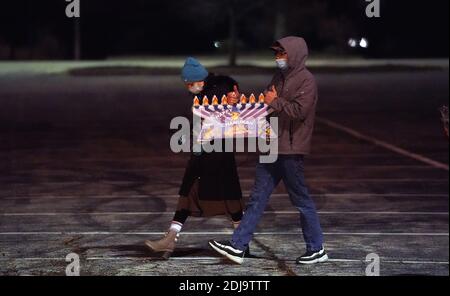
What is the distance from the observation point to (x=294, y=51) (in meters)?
8.22

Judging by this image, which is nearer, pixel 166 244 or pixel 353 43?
pixel 353 43

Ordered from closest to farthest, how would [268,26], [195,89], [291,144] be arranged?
[291,144]
[195,89]
[268,26]

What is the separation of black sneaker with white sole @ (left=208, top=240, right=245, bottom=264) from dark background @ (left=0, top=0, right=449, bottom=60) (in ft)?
170

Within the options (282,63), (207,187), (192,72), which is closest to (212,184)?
(207,187)

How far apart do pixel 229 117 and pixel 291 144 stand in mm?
532

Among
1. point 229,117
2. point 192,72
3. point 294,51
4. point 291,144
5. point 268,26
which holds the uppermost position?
point 268,26

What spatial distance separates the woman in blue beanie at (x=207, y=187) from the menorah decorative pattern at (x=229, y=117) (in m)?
0.30

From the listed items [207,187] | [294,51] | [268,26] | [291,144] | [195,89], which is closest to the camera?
[294,51]

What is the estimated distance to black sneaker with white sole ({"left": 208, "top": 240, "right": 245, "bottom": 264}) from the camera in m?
8.70

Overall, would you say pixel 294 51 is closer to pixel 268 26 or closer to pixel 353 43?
pixel 353 43

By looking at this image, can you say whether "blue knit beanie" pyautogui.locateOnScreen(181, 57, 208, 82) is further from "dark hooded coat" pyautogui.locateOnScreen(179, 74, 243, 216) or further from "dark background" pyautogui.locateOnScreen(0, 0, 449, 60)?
"dark background" pyautogui.locateOnScreen(0, 0, 449, 60)

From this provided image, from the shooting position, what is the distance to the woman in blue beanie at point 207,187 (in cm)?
854

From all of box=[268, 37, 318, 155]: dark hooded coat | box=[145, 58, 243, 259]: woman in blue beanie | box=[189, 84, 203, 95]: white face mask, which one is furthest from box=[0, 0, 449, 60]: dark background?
box=[268, 37, 318, 155]: dark hooded coat

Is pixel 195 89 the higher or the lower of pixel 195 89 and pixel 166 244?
the higher
